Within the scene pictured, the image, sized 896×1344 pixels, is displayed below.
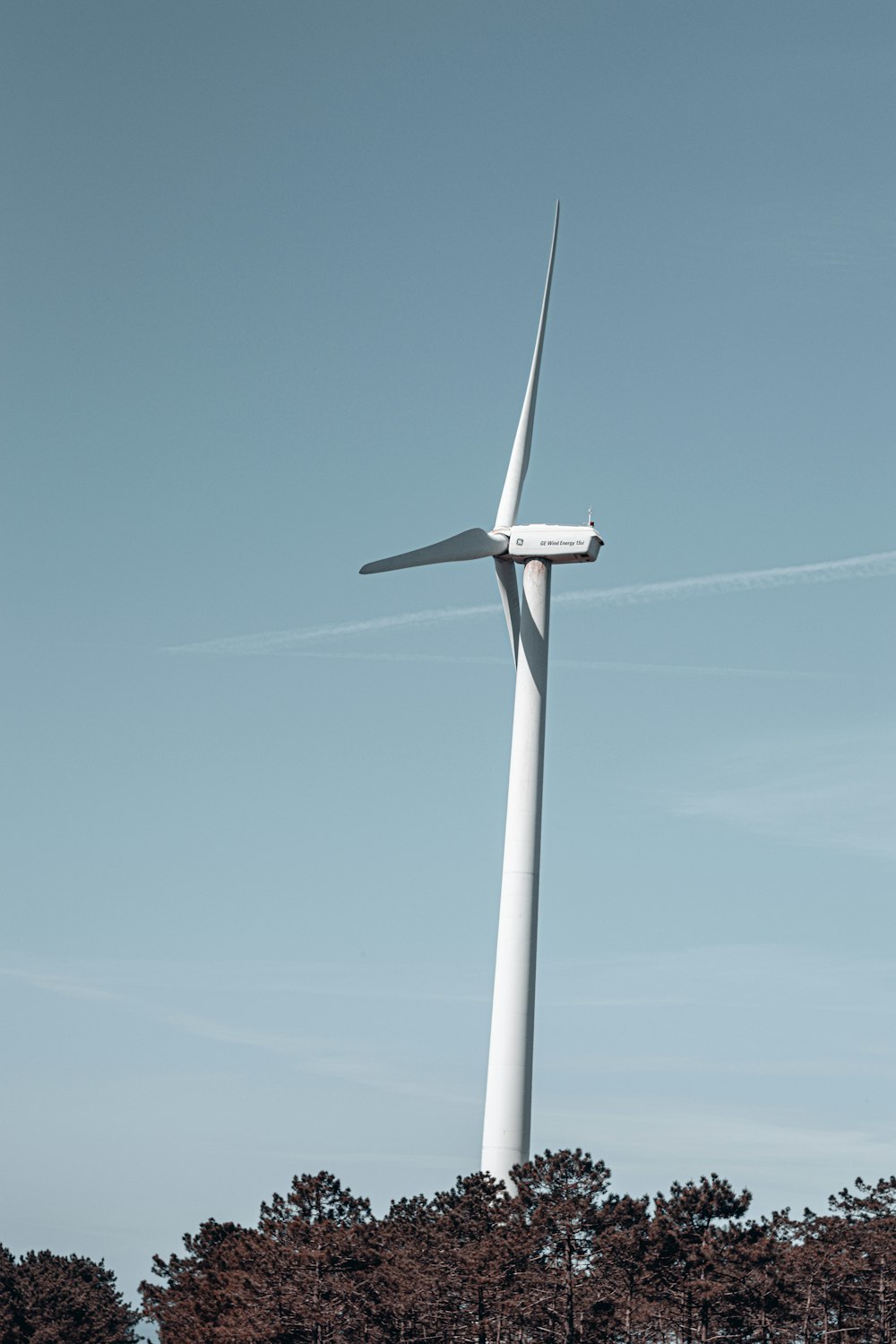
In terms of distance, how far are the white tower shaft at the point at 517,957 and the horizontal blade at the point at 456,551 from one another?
7.50 meters

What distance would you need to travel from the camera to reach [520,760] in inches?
3435

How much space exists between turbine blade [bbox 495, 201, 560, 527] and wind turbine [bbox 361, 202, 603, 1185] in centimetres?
5

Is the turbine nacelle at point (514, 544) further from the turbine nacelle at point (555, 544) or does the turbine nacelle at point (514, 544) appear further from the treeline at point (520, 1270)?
the treeline at point (520, 1270)

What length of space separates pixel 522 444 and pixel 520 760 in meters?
19.3

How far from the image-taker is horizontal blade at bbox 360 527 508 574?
279ft

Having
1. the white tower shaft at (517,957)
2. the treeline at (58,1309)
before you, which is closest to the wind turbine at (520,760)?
the white tower shaft at (517,957)

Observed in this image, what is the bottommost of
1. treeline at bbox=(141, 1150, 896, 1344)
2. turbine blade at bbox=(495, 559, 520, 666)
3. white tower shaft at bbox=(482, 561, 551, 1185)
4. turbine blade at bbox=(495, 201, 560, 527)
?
treeline at bbox=(141, 1150, 896, 1344)

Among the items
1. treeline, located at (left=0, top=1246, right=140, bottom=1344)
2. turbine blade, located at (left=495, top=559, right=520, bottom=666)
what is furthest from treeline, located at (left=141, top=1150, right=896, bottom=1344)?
treeline, located at (left=0, top=1246, right=140, bottom=1344)

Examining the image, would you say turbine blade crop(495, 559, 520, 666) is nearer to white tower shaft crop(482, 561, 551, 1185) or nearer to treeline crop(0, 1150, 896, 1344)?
white tower shaft crop(482, 561, 551, 1185)

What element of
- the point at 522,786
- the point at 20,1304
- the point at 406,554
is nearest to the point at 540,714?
the point at 522,786

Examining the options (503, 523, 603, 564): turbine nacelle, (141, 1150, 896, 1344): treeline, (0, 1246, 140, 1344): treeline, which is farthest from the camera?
(0, 1246, 140, 1344): treeline

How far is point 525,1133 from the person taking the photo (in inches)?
3280

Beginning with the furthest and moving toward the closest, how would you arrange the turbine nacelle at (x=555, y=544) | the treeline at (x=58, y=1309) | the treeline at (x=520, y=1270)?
the treeline at (x=58, y=1309)
the turbine nacelle at (x=555, y=544)
the treeline at (x=520, y=1270)

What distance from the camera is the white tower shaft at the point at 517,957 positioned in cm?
8225
